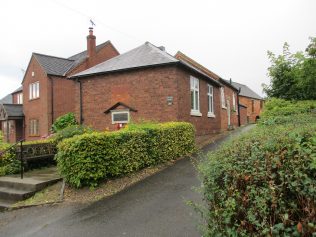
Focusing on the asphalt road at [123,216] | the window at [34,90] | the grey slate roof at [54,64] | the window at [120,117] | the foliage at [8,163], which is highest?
the grey slate roof at [54,64]

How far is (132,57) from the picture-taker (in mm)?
17453

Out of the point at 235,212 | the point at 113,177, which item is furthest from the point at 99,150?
the point at 235,212

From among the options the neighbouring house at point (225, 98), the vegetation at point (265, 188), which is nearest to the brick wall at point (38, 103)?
the neighbouring house at point (225, 98)

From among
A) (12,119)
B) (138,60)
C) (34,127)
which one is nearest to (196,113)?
(138,60)

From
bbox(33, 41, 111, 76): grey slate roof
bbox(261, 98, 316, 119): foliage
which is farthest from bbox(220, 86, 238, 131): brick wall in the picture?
bbox(33, 41, 111, 76): grey slate roof

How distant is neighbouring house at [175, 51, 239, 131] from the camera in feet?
76.2

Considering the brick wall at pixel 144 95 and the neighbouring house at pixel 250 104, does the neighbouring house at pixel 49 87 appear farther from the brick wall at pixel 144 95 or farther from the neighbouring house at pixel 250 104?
the neighbouring house at pixel 250 104

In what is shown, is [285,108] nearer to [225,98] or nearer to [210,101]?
[210,101]

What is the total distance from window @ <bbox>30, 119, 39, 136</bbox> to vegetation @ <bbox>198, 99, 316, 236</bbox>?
2609cm

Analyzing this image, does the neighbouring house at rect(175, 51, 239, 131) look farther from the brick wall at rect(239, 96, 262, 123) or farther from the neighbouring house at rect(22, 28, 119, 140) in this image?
the brick wall at rect(239, 96, 262, 123)

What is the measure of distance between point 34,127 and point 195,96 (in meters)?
17.1

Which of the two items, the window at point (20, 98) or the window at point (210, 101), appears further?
the window at point (20, 98)

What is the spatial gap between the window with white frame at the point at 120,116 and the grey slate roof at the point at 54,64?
1177 centimetres

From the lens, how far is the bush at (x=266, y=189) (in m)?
2.71
